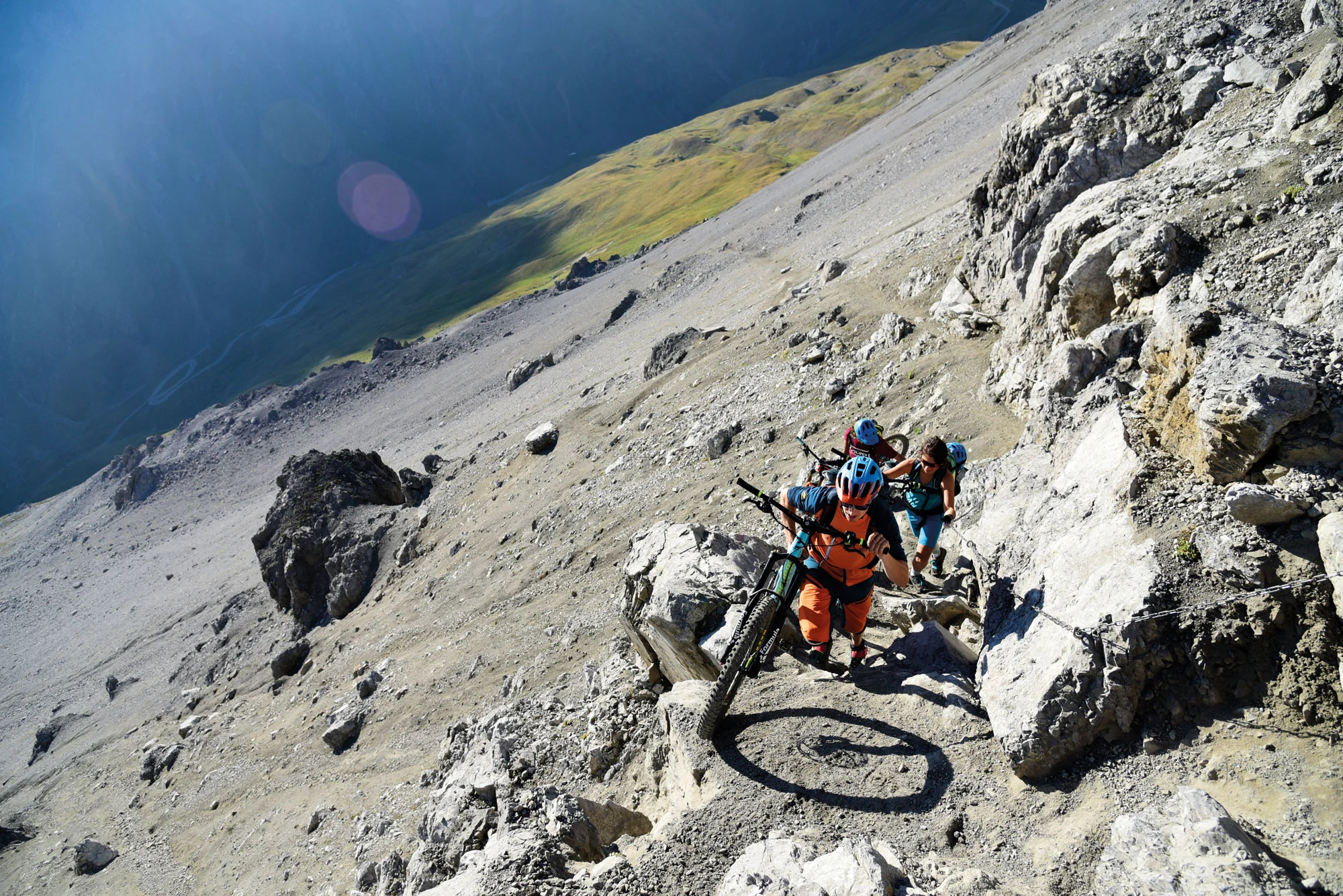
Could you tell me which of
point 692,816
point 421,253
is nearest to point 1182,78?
point 692,816

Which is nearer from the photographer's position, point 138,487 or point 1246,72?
point 1246,72

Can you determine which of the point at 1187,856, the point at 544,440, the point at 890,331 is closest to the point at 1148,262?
the point at 1187,856

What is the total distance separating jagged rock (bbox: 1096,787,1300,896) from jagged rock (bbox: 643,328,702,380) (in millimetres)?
26910

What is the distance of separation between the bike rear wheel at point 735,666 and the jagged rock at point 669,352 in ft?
76.6

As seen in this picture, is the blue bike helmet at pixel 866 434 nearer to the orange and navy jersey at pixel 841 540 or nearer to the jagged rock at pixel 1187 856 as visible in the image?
the orange and navy jersey at pixel 841 540

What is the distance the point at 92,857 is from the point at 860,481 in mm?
29275

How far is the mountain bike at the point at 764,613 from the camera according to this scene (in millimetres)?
8016

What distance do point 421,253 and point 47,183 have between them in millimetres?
120421

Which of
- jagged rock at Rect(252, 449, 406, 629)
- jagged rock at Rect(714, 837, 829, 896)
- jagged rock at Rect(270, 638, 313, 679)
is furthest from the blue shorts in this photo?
jagged rock at Rect(252, 449, 406, 629)

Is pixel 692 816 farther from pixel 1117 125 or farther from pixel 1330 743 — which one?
pixel 1117 125

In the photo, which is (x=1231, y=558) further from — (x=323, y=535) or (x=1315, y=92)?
(x=323, y=535)

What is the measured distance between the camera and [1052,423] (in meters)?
10.1

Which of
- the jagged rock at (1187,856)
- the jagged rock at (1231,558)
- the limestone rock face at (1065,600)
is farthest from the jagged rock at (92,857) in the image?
the jagged rock at (1231,558)

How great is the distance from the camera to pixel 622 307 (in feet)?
199
